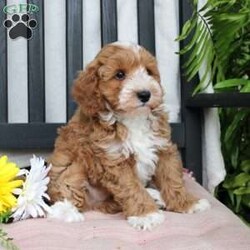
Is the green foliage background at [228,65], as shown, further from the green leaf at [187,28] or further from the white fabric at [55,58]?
the white fabric at [55,58]

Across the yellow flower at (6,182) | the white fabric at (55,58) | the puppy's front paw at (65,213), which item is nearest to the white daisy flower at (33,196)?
the puppy's front paw at (65,213)

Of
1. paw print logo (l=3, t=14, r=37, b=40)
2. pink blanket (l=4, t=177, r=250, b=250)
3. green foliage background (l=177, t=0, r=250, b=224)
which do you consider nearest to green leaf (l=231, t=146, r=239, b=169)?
green foliage background (l=177, t=0, r=250, b=224)

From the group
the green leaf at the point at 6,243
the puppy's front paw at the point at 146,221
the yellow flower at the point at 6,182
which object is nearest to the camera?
the green leaf at the point at 6,243

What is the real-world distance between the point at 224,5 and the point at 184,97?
17.2 inches

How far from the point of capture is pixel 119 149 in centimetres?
175

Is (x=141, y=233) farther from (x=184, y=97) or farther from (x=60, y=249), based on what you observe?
(x=184, y=97)

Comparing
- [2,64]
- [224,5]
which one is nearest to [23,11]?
[2,64]

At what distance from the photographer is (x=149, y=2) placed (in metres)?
2.36

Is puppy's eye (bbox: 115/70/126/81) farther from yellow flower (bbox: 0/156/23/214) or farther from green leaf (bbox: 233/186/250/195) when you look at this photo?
green leaf (bbox: 233/186/250/195)

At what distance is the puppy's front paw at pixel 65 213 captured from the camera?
5.52 feet

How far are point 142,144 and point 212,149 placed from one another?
55 centimetres

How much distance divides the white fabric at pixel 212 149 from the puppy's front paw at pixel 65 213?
0.72 meters

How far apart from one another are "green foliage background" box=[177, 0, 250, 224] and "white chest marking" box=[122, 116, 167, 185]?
1.68 feet

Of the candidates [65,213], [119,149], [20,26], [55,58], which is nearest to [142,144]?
[119,149]
